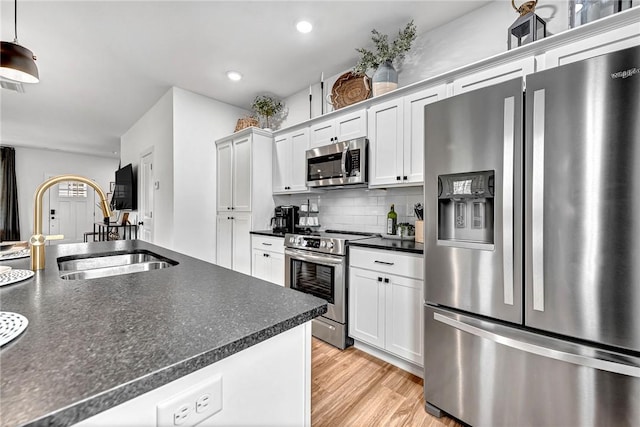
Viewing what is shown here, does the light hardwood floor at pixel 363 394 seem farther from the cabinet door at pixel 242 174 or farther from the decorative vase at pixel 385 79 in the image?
the decorative vase at pixel 385 79

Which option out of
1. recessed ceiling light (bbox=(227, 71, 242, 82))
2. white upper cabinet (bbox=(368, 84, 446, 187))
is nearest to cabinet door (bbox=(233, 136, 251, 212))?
recessed ceiling light (bbox=(227, 71, 242, 82))

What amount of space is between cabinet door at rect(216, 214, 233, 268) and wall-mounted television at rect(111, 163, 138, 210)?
2402 millimetres

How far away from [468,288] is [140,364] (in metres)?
1.50

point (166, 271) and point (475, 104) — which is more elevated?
point (475, 104)

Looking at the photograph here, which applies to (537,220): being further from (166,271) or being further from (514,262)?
(166,271)

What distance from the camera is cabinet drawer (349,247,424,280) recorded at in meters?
1.96

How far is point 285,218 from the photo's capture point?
137 inches

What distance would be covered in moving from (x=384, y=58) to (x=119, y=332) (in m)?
2.74

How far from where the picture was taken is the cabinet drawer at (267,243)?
3.02 metres

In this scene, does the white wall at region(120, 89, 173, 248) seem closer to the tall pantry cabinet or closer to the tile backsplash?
the tall pantry cabinet

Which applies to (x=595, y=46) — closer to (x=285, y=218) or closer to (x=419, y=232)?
(x=419, y=232)

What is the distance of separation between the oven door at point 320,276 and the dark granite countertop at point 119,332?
142cm

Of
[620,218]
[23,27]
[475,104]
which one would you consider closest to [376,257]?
[475,104]

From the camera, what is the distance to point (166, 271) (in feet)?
3.81
